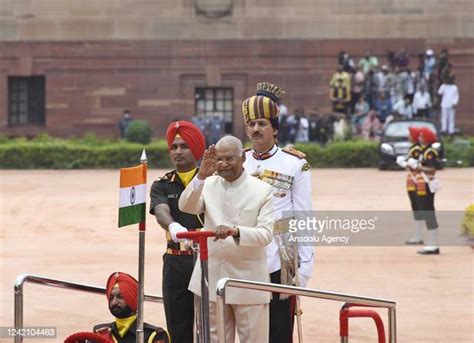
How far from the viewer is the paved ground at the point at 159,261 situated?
40.8 ft

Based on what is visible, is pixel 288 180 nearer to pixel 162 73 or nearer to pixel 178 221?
pixel 178 221

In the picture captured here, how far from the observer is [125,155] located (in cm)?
3153

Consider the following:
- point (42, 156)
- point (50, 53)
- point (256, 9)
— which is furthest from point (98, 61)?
point (42, 156)

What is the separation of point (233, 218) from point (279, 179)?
654mm

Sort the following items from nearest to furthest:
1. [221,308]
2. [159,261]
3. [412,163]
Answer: [221,308] → [159,261] → [412,163]

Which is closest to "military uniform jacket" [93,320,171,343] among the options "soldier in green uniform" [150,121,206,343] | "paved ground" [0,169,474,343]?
"soldier in green uniform" [150,121,206,343]

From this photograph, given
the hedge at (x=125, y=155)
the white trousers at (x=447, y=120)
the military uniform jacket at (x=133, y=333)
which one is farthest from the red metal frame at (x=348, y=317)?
the white trousers at (x=447, y=120)

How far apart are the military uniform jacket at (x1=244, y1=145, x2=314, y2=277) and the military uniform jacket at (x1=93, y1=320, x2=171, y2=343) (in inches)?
35.6

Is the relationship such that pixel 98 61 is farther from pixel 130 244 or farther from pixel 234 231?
pixel 234 231

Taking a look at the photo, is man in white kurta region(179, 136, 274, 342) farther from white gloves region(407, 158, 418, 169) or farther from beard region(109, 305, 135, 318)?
white gloves region(407, 158, 418, 169)

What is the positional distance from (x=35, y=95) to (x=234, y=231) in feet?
107

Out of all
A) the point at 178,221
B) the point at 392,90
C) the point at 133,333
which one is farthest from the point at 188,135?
the point at 392,90

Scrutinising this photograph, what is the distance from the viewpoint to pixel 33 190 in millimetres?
25641

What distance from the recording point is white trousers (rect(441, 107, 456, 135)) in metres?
36.1
